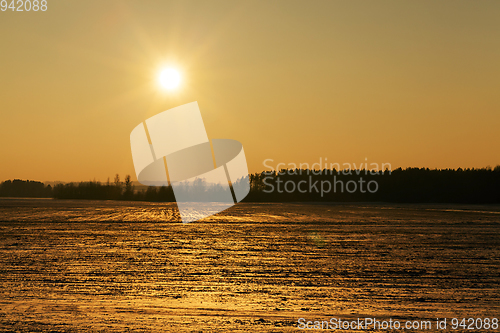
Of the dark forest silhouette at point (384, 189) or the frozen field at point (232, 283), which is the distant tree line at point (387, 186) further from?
the frozen field at point (232, 283)

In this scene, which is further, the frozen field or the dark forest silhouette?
the dark forest silhouette

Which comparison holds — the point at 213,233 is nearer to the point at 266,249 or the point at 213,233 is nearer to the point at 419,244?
the point at 266,249

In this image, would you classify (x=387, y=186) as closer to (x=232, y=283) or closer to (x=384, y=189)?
(x=384, y=189)

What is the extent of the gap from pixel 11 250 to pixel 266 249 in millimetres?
9805

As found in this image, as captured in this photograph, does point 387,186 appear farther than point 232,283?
Yes

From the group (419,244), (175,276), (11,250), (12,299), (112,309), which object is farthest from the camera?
(419,244)

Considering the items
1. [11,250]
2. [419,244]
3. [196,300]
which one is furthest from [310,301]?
[11,250]

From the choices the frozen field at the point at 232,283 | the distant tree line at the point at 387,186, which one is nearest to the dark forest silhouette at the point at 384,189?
the distant tree line at the point at 387,186

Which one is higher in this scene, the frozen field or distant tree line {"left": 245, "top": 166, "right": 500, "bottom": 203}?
distant tree line {"left": 245, "top": 166, "right": 500, "bottom": 203}

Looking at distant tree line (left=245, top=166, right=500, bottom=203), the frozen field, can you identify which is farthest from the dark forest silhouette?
the frozen field

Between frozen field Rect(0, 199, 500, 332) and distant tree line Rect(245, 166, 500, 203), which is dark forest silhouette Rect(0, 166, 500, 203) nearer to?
distant tree line Rect(245, 166, 500, 203)

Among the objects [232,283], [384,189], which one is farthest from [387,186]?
[232,283]

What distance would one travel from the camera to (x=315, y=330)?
22.7 feet

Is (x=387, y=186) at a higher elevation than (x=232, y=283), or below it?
higher
